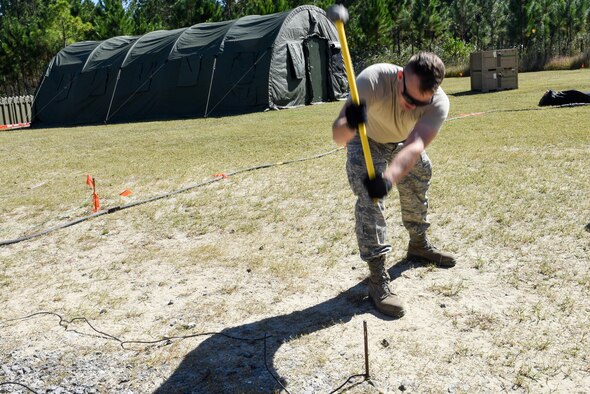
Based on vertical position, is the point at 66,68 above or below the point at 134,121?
above

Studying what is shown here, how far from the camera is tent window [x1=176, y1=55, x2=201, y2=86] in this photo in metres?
18.5

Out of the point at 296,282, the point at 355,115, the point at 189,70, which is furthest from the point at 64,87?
the point at 355,115

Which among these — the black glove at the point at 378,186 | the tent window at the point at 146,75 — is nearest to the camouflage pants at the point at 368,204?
the black glove at the point at 378,186

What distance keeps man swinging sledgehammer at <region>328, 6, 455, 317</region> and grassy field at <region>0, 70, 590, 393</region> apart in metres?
0.40

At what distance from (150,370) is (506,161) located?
5913 mm

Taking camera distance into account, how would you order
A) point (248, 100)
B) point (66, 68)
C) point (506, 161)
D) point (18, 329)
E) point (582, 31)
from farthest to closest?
point (582, 31)
point (66, 68)
point (248, 100)
point (506, 161)
point (18, 329)

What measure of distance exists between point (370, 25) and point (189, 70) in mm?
25787

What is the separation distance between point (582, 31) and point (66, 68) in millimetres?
44602

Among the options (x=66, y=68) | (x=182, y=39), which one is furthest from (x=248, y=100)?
(x=66, y=68)

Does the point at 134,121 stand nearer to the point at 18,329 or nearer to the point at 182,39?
the point at 182,39

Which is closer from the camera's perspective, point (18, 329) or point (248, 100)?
point (18, 329)

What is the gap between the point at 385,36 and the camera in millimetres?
42312

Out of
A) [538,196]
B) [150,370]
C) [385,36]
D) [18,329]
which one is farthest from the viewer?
[385,36]

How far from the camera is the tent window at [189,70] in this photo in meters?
18.5
